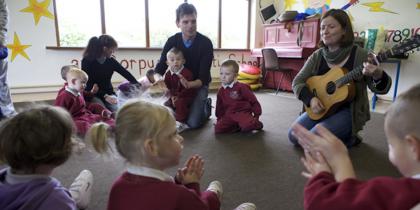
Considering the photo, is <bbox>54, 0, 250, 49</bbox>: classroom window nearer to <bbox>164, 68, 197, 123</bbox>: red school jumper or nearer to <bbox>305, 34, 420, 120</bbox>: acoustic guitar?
<bbox>164, 68, 197, 123</bbox>: red school jumper

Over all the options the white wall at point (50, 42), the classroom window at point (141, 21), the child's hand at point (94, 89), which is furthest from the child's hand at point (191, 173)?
the classroom window at point (141, 21)

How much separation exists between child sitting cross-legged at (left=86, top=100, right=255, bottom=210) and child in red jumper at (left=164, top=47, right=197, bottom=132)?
1913 mm

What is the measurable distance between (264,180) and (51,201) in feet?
3.85

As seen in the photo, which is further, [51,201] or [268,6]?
[268,6]

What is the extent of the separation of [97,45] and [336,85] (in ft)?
7.44

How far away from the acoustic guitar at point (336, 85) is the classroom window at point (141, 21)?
3.91 metres

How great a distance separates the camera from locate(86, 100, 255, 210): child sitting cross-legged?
886 mm

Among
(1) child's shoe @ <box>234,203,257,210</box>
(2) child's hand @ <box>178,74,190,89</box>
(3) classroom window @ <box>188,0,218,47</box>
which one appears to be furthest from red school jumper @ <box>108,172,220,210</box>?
(3) classroom window @ <box>188,0,218,47</box>

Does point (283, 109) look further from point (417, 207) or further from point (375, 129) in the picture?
point (417, 207)

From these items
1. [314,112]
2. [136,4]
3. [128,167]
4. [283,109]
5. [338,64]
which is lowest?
[283,109]

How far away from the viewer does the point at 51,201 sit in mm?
915

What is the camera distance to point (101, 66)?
10.4ft

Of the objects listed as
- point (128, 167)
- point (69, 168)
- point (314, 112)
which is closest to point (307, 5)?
point (314, 112)

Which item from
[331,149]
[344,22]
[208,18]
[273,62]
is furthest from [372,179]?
[208,18]
